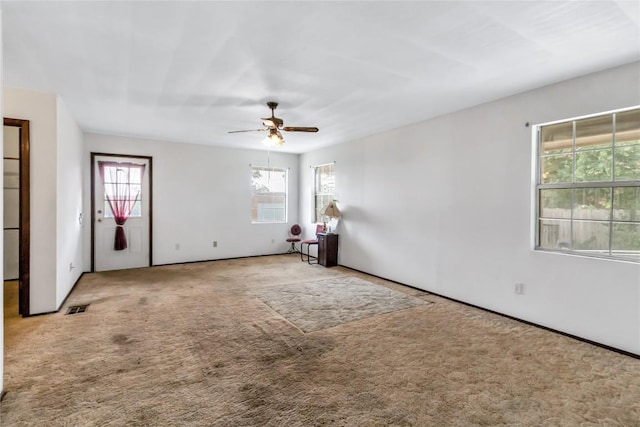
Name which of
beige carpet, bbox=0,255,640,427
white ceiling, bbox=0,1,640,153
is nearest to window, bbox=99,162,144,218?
white ceiling, bbox=0,1,640,153

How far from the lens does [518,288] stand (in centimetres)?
357

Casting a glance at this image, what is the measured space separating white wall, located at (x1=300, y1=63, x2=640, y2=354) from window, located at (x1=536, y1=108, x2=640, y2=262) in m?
0.16

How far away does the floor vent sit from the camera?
12.2 feet

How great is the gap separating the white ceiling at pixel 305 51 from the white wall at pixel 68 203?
1.43ft

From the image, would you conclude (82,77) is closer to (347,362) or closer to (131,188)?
(131,188)

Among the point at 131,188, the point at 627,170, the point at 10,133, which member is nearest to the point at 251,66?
the point at 627,170

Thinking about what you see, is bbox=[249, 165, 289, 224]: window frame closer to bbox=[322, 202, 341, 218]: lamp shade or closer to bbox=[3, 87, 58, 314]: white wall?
bbox=[322, 202, 341, 218]: lamp shade

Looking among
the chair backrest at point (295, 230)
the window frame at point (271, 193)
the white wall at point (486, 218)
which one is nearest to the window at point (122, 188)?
the window frame at point (271, 193)

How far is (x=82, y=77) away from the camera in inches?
125

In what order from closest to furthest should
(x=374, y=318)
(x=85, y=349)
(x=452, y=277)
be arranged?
1. (x=85, y=349)
2. (x=374, y=318)
3. (x=452, y=277)

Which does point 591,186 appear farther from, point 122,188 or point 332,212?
point 122,188

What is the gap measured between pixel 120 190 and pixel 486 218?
6029 millimetres

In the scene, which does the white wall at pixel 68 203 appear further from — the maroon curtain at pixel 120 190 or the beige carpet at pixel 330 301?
the beige carpet at pixel 330 301

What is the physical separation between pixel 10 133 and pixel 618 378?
803cm
